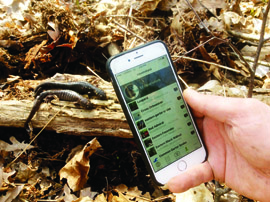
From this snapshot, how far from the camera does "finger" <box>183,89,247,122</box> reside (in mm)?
1959

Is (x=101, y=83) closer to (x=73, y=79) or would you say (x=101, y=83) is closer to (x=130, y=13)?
(x=73, y=79)

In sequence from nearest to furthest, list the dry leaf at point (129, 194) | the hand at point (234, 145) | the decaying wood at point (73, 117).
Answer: the hand at point (234, 145)
the dry leaf at point (129, 194)
the decaying wood at point (73, 117)

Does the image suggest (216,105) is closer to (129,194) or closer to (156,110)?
(156,110)

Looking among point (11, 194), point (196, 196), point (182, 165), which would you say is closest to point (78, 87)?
point (11, 194)

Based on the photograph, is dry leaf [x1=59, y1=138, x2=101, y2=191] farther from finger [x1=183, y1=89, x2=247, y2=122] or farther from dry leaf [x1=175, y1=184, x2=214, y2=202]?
finger [x1=183, y1=89, x2=247, y2=122]

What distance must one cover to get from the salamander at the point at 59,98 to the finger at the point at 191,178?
136cm

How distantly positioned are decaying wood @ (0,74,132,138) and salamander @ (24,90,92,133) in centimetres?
5

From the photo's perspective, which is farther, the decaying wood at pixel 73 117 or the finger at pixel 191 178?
the decaying wood at pixel 73 117

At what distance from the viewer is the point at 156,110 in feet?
7.55

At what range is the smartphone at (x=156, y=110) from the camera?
88.0 inches

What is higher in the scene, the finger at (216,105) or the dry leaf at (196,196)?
the finger at (216,105)

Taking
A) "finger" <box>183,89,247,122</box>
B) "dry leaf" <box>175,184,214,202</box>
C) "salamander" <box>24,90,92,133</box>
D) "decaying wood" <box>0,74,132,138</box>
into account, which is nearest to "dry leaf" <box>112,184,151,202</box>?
"dry leaf" <box>175,184,214,202</box>

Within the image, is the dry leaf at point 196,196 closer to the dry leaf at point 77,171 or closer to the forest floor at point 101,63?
the forest floor at point 101,63

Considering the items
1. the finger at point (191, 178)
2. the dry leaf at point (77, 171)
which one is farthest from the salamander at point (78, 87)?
the finger at point (191, 178)
